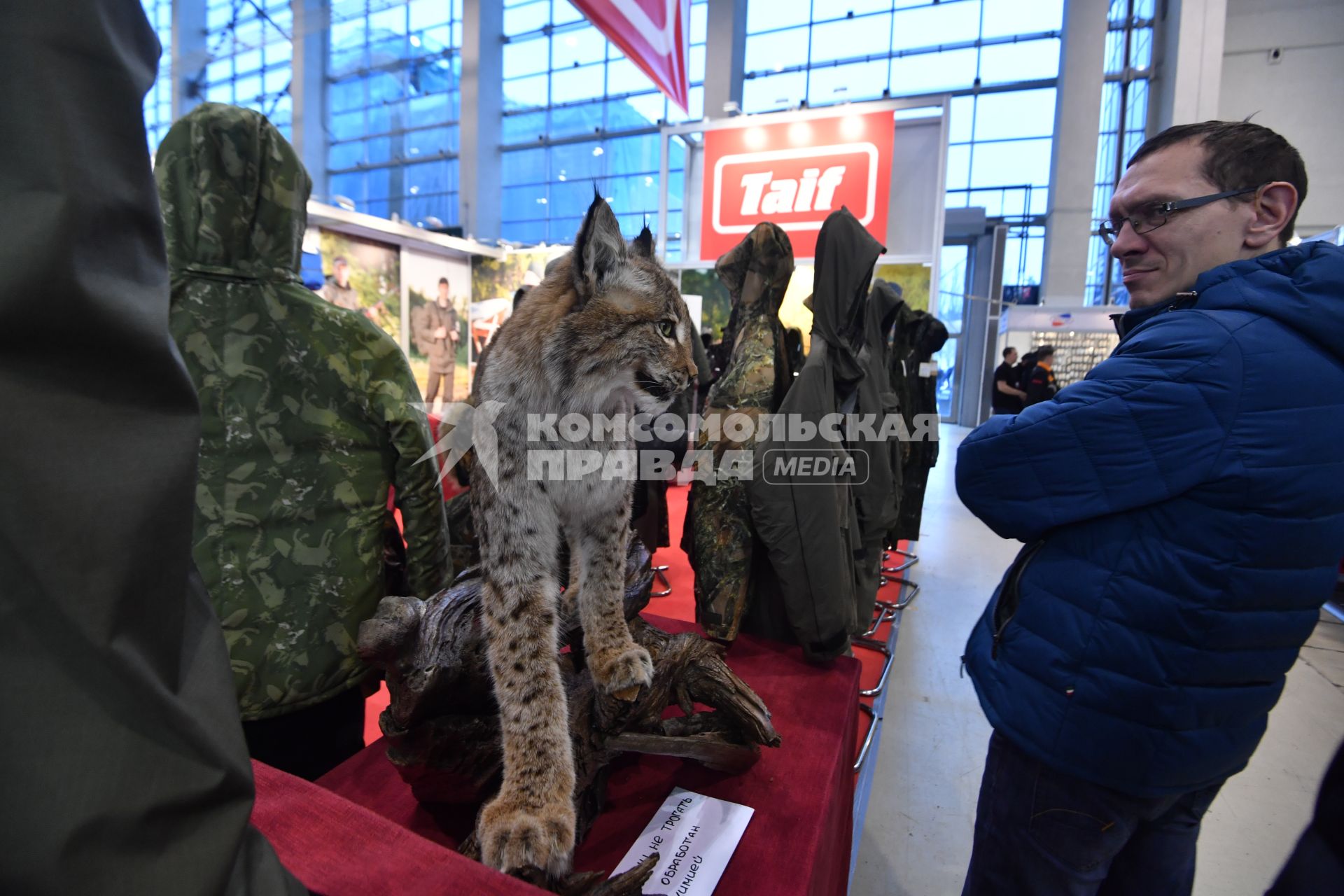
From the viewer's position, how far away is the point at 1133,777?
1353mm

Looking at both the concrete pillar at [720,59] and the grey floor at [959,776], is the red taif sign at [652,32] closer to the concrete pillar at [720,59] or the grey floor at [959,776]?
the grey floor at [959,776]

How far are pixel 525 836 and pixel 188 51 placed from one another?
3.51m

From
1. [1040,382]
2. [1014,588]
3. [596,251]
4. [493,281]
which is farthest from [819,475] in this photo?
[493,281]

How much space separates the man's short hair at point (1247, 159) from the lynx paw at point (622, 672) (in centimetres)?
166

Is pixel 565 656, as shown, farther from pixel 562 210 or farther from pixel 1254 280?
pixel 562 210

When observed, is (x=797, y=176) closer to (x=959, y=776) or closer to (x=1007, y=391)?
(x=1007, y=391)

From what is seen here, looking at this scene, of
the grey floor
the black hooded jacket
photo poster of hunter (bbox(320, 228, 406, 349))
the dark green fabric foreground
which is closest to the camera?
the dark green fabric foreground

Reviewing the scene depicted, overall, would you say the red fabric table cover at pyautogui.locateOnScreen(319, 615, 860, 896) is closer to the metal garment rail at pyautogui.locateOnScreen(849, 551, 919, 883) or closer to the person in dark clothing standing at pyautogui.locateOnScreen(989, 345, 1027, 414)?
the metal garment rail at pyautogui.locateOnScreen(849, 551, 919, 883)

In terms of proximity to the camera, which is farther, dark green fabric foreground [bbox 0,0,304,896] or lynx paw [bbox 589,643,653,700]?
lynx paw [bbox 589,643,653,700]

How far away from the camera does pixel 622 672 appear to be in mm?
1333

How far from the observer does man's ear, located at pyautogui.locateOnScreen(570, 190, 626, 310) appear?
112 centimetres

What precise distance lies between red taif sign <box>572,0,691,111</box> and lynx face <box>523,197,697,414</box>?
252 centimetres

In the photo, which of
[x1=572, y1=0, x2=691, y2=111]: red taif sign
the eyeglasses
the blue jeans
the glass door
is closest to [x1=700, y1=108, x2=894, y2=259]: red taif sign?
[x1=572, y1=0, x2=691, y2=111]: red taif sign

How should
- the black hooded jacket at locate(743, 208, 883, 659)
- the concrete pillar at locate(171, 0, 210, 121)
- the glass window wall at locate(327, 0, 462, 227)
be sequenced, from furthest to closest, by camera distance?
the glass window wall at locate(327, 0, 462, 227) < the concrete pillar at locate(171, 0, 210, 121) < the black hooded jacket at locate(743, 208, 883, 659)
